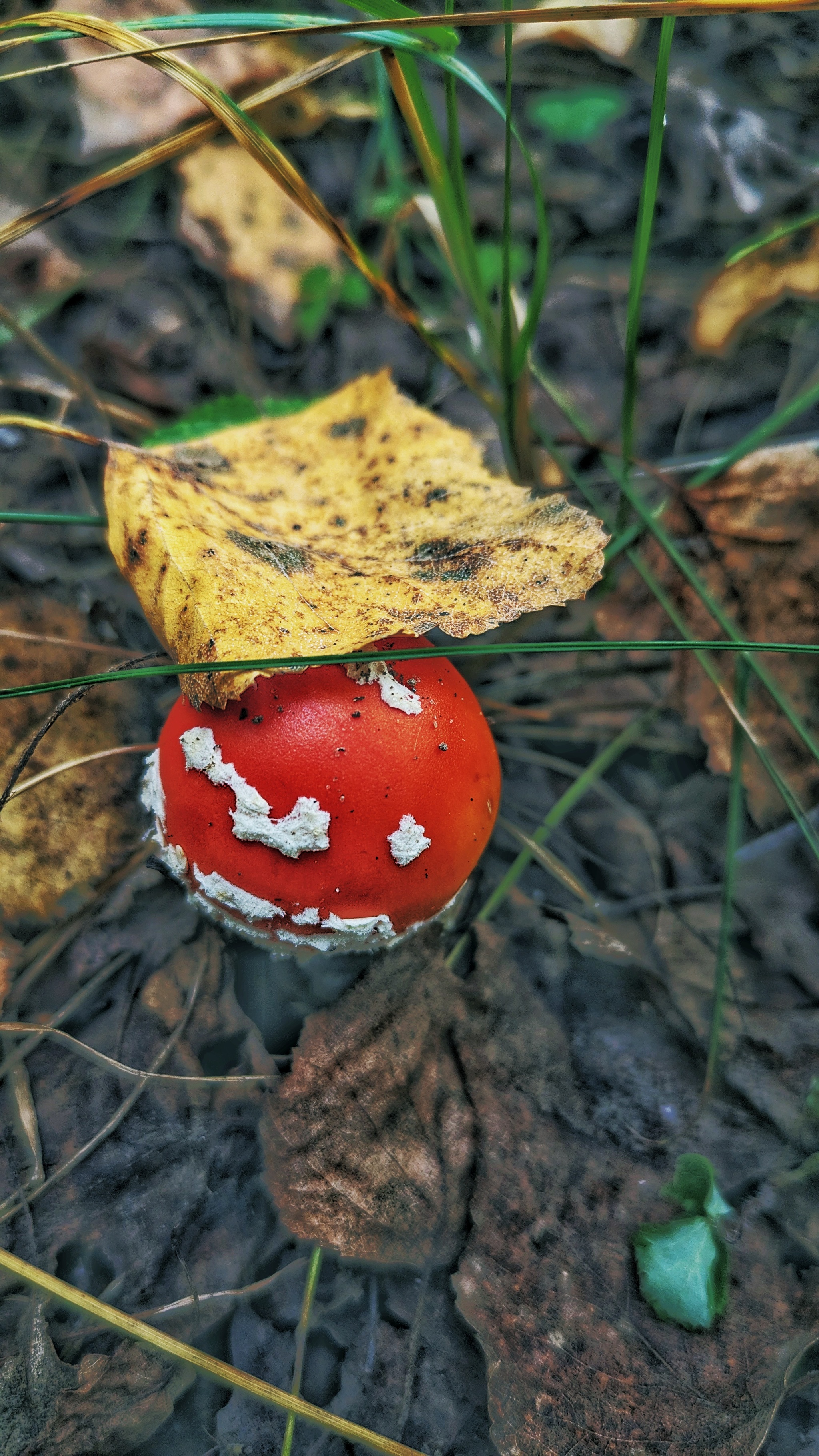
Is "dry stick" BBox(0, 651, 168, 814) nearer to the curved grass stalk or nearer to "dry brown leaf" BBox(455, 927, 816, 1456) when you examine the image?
the curved grass stalk

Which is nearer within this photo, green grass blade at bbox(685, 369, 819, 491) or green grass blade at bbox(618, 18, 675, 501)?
green grass blade at bbox(618, 18, 675, 501)

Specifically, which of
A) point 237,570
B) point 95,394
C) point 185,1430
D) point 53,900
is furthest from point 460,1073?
point 95,394

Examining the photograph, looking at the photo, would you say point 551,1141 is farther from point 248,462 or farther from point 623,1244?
point 248,462

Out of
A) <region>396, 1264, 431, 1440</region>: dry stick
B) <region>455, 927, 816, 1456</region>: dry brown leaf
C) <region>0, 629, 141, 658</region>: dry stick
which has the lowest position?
<region>396, 1264, 431, 1440</region>: dry stick

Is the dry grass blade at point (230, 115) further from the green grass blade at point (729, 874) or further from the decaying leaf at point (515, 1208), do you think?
the decaying leaf at point (515, 1208)

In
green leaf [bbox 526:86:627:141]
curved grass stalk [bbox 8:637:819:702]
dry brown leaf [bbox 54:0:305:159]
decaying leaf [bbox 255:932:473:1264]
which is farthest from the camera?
green leaf [bbox 526:86:627:141]

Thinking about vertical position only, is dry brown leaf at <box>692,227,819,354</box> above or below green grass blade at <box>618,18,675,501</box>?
below

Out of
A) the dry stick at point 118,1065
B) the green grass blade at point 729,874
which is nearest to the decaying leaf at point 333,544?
the green grass blade at point 729,874

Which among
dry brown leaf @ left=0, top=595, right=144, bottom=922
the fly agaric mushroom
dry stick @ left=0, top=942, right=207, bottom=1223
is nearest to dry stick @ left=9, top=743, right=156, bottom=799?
dry brown leaf @ left=0, top=595, right=144, bottom=922
